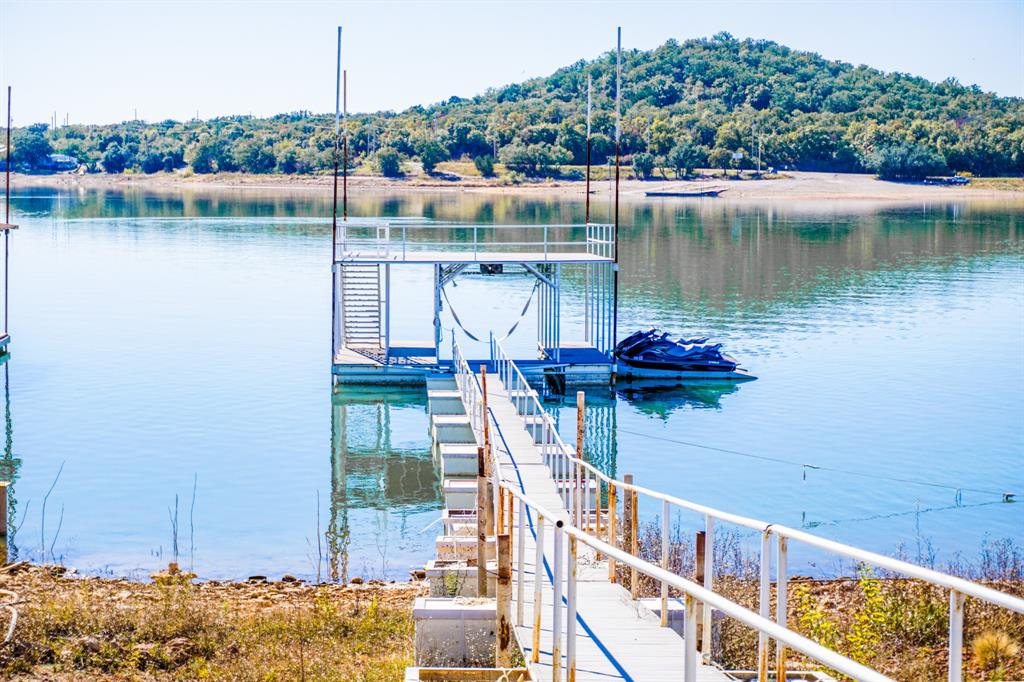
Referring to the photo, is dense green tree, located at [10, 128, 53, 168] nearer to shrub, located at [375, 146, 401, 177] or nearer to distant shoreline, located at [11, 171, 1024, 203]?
distant shoreline, located at [11, 171, 1024, 203]

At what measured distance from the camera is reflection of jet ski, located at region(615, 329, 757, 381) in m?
31.5

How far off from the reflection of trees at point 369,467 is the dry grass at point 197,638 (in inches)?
148

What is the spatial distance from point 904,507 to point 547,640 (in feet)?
42.4

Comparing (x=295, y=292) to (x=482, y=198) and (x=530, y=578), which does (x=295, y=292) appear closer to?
(x=530, y=578)

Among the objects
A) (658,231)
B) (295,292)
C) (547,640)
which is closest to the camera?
(547,640)

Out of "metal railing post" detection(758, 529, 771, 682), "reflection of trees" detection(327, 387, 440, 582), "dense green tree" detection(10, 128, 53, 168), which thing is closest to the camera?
"metal railing post" detection(758, 529, 771, 682)

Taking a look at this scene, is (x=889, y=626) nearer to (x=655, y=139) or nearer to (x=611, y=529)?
(x=611, y=529)

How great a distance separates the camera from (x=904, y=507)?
68.8 ft

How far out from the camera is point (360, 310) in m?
Answer: 33.1

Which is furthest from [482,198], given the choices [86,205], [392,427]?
[392,427]

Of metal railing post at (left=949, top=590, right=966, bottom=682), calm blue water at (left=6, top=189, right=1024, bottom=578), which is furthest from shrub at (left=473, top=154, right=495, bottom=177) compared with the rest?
metal railing post at (left=949, top=590, right=966, bottom=682)

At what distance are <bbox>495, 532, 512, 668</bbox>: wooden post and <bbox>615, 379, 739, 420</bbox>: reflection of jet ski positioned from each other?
18668 millimetres

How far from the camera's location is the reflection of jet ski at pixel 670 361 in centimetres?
3152

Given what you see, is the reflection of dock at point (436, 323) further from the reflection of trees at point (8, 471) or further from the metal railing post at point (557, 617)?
the metal railing post at point (557, 617)
